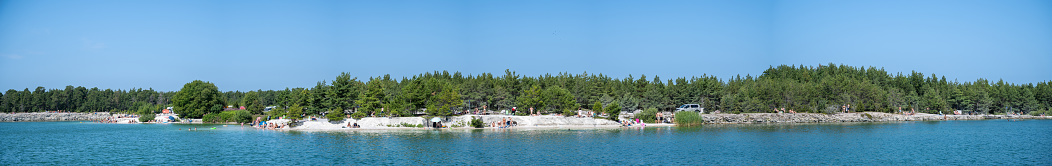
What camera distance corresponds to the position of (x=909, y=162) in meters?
36.6

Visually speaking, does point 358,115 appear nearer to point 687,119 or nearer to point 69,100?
point 687,119

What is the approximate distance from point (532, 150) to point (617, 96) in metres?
65.2

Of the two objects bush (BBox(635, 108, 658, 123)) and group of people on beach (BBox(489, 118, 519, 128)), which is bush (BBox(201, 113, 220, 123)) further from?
bush (BBox(635, 108, 658, 123))

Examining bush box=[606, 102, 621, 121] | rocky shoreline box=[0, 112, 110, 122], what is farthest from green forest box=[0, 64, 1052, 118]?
rocky shoreline box=[0, 112, 110, 122]

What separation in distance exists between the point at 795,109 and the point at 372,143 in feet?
253

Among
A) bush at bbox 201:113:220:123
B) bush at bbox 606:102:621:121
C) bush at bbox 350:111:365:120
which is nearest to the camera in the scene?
bush at bbox 350:111:365:120

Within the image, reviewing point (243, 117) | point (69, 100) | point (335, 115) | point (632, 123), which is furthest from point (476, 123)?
point (69, 100)

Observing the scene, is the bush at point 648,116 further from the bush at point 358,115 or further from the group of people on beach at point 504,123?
the bush at point 358,115

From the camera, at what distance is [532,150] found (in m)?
42.7

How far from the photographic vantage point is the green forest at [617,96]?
243ft

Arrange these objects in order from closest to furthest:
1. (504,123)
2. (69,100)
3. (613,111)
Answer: (504,123) < (613,111) < (69,100)

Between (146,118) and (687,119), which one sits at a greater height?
(146,118)

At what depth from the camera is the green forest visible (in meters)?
74.0

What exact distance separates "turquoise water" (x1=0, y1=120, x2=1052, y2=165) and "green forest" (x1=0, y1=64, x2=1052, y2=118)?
1705 cm
